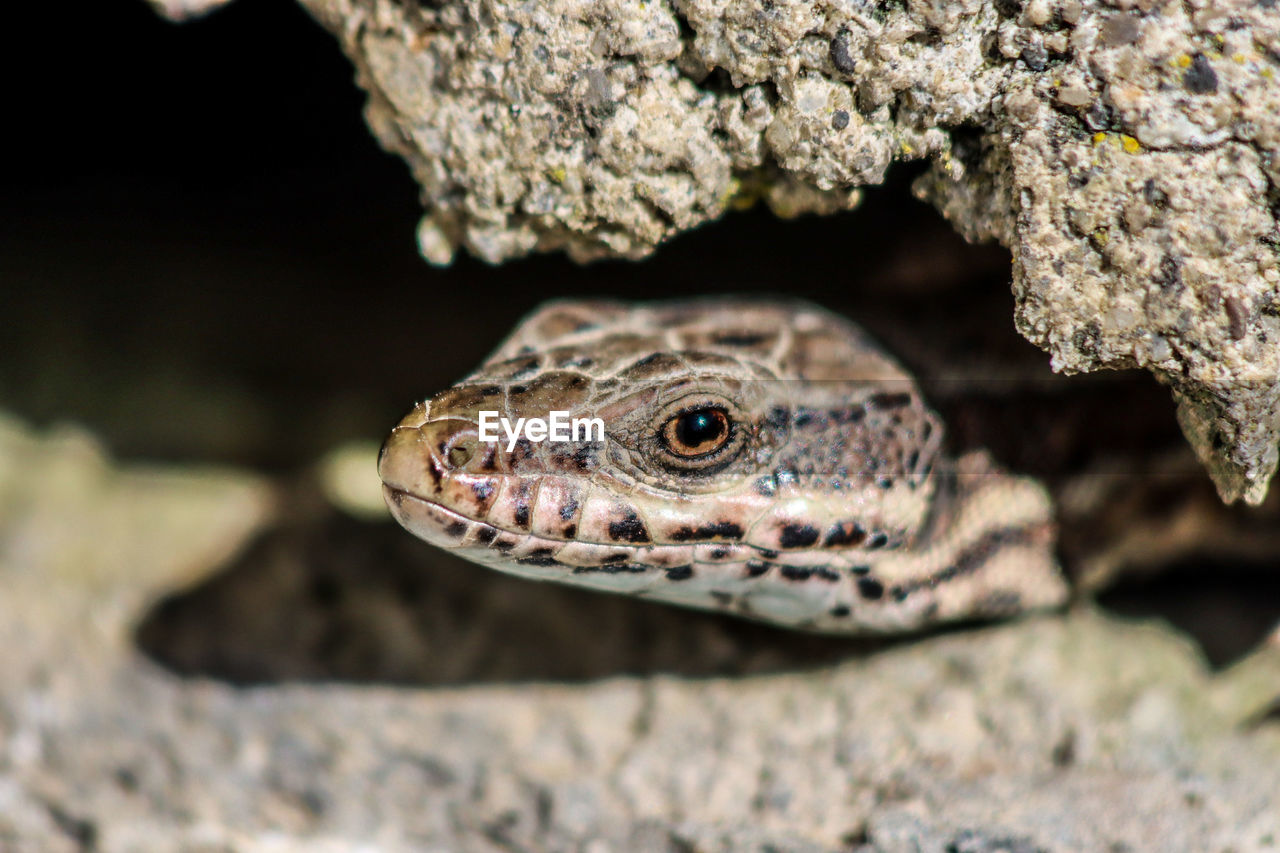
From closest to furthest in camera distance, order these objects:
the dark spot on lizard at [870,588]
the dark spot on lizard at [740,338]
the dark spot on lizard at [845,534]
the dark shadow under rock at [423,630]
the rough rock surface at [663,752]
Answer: the rough rock surface at [663,752] → the dark spot on lizard at [845,534] → the dark spot on lizard at [870,588] → the dark spot on lizard at [740,338] → the dark shadow under rock at [423,630]

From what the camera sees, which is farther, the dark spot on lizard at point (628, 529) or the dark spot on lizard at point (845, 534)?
the dark spot on lizard at point (845, 534)

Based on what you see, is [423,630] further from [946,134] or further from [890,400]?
[946,134]

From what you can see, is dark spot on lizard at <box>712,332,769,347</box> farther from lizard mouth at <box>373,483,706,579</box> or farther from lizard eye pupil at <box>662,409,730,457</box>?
lizard mouth at <box>373,483,706,579</box>

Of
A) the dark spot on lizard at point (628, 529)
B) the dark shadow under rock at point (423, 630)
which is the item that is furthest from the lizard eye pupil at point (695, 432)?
the dark shadow under rock at point (423, 630)

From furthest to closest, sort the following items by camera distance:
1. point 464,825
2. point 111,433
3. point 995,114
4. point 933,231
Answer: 1. point 111,433
2. point 933,231
3. point 464,825
4. point 995,114

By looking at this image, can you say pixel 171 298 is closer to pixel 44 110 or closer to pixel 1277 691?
pixel 44 110

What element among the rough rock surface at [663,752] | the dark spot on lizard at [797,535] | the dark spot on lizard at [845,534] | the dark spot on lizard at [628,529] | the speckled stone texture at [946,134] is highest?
the speckled stone texture at [946,134]

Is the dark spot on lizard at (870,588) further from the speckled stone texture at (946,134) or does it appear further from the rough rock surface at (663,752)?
the speckled stone texture at (946,134)

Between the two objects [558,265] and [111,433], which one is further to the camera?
[558,265]

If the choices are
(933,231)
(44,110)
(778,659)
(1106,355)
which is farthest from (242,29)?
(1106,355)

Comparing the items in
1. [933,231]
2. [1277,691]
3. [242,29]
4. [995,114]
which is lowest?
[1277,691]
